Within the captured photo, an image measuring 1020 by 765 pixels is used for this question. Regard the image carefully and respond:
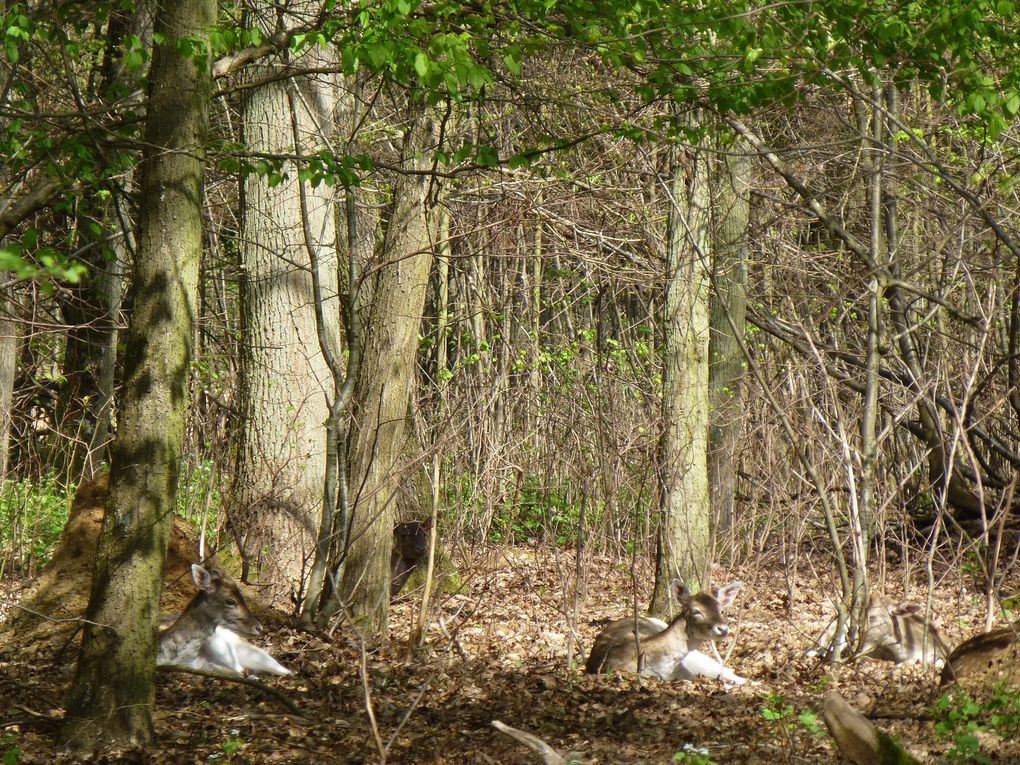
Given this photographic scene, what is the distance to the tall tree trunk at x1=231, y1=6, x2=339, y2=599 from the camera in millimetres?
10047

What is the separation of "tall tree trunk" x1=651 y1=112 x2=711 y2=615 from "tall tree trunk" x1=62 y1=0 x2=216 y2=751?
501 cm

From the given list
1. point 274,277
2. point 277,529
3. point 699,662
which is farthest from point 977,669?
point 274,277

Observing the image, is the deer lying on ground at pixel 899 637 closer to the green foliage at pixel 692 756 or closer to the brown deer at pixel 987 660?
the brown deer at pixel 987 660

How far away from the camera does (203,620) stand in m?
7.80

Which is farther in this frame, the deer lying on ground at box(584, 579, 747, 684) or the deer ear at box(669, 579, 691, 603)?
the deer ear at box(669, 579, 691, 603)

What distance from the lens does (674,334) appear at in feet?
33.6

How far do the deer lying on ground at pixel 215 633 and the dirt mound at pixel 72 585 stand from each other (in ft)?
1.30

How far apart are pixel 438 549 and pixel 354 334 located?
2832 millimetres

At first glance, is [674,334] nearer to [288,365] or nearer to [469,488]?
[469,488]

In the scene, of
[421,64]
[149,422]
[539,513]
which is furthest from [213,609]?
[539,513]

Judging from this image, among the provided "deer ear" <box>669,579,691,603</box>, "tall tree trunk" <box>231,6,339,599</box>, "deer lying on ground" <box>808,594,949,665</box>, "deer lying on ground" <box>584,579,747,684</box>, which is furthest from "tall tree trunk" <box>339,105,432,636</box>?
"deer lying on ground" <box>808,594,949,665</box>

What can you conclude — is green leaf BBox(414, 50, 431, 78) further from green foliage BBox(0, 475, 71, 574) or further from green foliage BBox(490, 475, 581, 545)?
green foliage BBox(0, 475, 71, 574)

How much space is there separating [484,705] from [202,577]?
2286mm

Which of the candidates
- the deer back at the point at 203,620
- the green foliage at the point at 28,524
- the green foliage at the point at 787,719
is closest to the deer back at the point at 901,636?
the green foliage at the point at 787,719
